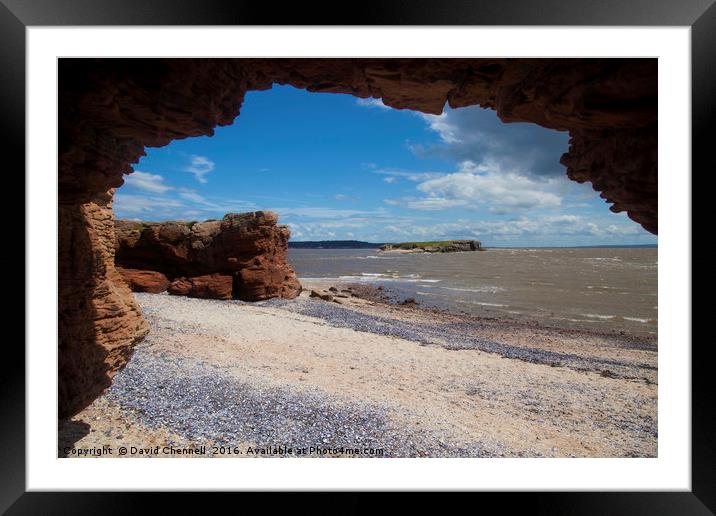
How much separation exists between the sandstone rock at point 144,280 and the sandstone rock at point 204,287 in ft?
2.07

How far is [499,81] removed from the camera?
411cm

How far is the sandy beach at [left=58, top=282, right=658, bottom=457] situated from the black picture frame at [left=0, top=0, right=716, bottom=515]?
171 cm

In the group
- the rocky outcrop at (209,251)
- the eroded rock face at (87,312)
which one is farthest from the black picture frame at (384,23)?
the rocky outcrop at (209,251)

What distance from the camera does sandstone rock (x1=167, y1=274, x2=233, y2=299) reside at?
65.0ft

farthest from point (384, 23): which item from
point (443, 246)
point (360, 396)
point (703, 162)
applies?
point (443, 246)

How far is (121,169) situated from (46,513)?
4.08 meters

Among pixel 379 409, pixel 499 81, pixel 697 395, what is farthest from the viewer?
pixel 379 409

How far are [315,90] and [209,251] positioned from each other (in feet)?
60.2

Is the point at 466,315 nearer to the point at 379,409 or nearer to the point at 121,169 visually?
the point at 379,409

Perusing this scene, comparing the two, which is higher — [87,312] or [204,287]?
[87,312]

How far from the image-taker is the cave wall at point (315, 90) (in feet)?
10.9

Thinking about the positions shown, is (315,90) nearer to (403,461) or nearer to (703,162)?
(703,162)

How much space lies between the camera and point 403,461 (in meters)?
3.89

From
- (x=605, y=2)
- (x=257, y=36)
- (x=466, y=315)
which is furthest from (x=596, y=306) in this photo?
→ (x=257, y=36)
